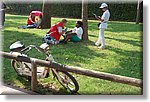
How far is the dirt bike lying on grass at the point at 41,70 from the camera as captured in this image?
273cm

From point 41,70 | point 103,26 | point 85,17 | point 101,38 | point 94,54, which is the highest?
point 85,17

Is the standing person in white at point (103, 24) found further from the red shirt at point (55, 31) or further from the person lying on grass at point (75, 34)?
the red shirt at point (55, 31)

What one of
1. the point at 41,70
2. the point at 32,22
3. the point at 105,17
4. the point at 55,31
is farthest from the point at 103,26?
the point at 41,70

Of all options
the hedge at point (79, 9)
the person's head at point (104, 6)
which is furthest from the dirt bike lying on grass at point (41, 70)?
the person's head at point (104, 6)

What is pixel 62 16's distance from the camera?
11.4ft

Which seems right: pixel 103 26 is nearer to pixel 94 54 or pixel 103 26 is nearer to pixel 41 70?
pixel 94 54

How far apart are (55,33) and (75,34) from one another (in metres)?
0.26

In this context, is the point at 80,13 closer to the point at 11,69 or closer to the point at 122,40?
the point at 122,40

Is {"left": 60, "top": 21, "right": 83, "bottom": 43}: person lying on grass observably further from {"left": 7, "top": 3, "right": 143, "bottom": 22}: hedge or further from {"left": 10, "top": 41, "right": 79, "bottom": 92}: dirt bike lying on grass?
{"left": 10, "top": 41, "right": 79, "bottom": 92}: dirt bike lying on grass

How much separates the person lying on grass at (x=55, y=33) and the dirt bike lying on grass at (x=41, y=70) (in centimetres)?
51

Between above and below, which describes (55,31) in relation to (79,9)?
below

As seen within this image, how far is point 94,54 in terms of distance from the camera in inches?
133

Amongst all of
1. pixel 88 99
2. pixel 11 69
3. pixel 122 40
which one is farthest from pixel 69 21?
pixel 88 99

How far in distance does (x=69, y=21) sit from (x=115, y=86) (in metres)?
1.11
